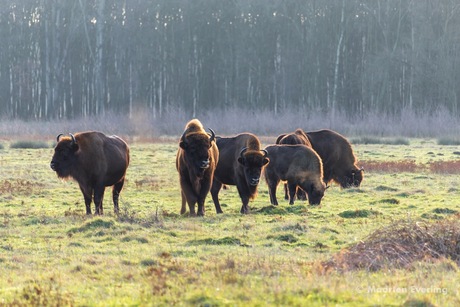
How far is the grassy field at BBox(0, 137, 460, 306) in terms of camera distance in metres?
8.13

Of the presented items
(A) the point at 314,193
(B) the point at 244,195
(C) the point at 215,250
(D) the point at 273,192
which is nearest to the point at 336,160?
(A) the point at 314,193

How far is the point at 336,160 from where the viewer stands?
2277 centimetres

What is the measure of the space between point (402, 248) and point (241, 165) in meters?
7.67

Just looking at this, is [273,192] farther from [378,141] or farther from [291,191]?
[378,141]

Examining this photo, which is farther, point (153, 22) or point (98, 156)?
point (153, 22)

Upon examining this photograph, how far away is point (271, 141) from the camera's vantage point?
139ft

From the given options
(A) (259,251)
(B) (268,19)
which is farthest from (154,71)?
(A) (259,251)

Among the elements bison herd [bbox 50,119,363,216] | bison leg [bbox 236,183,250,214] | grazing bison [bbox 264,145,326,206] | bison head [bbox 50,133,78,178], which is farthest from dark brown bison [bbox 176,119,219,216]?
bison head [bbox 50,133,78,178]

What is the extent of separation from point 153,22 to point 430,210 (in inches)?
2267

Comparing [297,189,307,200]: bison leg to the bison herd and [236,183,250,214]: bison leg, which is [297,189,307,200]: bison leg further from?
[236,183,250,214]: bison leg

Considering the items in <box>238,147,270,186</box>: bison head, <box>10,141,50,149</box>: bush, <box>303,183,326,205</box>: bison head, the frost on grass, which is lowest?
<box>10,141,50,149</box>: bush

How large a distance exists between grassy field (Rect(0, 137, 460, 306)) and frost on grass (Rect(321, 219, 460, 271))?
45 millimetres

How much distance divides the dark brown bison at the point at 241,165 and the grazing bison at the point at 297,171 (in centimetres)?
89

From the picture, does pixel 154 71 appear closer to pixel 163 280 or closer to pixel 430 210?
pixel 430 210
